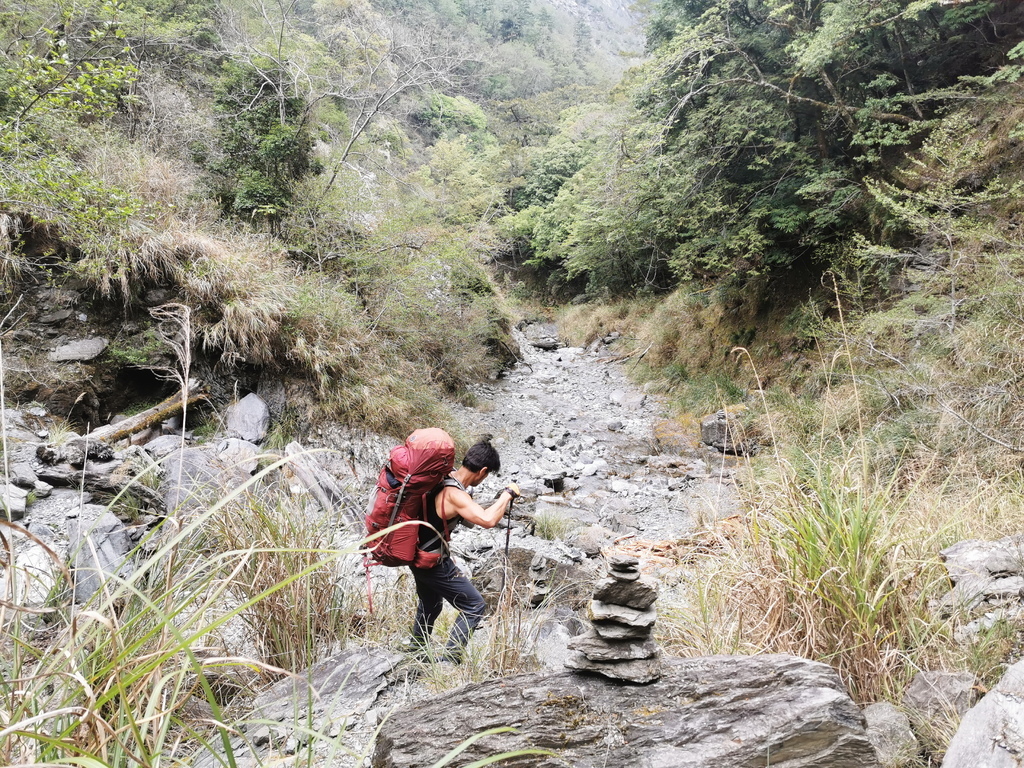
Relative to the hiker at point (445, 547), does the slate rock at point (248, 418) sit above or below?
below

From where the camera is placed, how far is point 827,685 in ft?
4.92

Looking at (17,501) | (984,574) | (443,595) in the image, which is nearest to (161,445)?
(17,501)

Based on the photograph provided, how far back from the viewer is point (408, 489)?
2.55m

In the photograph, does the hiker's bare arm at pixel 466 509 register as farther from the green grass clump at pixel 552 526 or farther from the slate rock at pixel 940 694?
the green grass clump at pixel 552 526

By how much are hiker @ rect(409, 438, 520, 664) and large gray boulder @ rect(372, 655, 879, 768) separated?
3.14 feet

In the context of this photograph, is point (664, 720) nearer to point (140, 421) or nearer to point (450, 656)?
point (450, 656)

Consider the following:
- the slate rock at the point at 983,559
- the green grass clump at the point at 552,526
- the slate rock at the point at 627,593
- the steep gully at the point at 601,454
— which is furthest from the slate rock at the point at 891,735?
the green grass clump at the point at 552,526

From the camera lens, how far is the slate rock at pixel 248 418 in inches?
244

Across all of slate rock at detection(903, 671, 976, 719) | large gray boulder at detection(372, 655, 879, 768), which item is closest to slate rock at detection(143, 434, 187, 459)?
large gray boulder at detection(372, 655, 879, 768)

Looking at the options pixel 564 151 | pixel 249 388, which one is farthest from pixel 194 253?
pixel 564 151

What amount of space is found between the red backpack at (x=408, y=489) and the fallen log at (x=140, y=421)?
11.7ft

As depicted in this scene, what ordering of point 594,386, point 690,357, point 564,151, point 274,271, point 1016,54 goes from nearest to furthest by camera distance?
point 1016,54 → point 274,271 → point 690,357 → point 594,386 → point 564,151

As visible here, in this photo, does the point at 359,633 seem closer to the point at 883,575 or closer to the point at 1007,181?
the point at 883,575

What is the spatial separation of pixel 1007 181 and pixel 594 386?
317 inches
